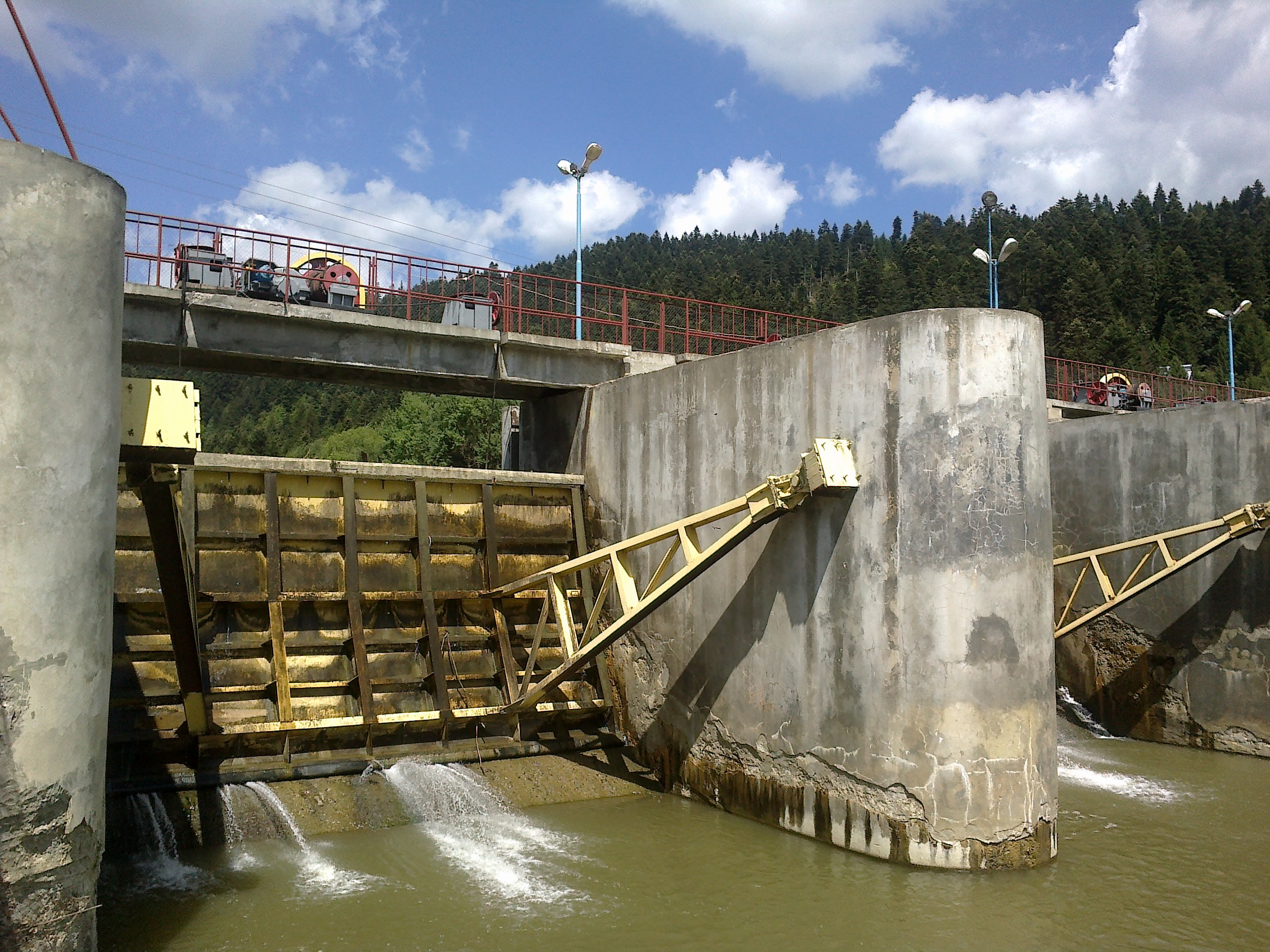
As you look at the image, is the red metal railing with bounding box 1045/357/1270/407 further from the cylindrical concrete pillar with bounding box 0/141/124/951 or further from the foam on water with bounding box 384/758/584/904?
the cylindrical concrete pillar with bounding box 0/141/124/951

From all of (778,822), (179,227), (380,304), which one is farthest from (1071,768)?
(179,227)

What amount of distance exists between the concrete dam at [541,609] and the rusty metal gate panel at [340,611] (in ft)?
0.13

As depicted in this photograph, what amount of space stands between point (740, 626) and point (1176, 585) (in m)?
7.48

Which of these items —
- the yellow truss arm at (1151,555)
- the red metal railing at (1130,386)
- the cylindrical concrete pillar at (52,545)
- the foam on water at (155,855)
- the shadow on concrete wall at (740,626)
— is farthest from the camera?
the red metal railing at (1130,386)

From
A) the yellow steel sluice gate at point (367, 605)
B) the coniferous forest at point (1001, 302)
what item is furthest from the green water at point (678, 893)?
the coniferous forest at point (1001, 302)

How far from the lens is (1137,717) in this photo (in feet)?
46.3

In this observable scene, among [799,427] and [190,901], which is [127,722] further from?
[799,427]

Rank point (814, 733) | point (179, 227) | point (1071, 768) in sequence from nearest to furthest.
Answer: point (814, 733)
point (1071, 768)
point (179, 227)

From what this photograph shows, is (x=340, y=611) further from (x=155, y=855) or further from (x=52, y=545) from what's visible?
(x=52, y=545)

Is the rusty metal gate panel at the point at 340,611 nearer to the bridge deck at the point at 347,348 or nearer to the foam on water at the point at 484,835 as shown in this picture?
the foam on water at the point at 484,835

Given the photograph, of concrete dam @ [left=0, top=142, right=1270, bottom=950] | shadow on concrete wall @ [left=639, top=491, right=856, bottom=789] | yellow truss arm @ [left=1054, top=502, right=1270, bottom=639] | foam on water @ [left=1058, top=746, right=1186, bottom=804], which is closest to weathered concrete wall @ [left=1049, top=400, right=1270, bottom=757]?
concrete dam @ [left=0, top=142, right=1270, bottom=950]

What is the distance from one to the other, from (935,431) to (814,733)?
122 inches

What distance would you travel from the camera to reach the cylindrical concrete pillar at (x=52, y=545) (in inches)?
192

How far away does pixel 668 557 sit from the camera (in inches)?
393
